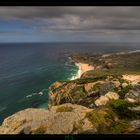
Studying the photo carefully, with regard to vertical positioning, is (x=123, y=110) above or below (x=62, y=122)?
below

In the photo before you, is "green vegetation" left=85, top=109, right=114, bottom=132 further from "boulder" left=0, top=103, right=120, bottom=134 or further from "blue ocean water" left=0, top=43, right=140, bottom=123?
"blue ocean water" left=0, top=43, right=140, bottom=123

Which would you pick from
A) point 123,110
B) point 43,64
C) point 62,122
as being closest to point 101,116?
point 123,110

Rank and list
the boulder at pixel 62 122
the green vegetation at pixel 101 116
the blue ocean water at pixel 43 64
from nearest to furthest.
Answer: the boulder at pixel 62 122
the green vegetation at pixel 101 116
the blue ocean water at pixel 43 64

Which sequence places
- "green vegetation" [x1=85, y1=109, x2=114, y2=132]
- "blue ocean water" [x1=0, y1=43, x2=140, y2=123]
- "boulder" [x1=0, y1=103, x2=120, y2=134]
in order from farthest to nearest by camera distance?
"blue ocean water" [x1=0, y1=43, x2=140, y2=123], "green vegetation" [x1=85, y1=109, x2=114, y2=132], "boulder" [x1=0, y1=103, x2=120, y2=134]

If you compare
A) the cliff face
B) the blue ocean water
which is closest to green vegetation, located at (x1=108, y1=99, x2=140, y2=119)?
the cliff face

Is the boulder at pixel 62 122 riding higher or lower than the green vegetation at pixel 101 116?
higher

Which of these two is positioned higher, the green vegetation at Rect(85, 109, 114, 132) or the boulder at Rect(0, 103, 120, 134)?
the boulder at Rect(0, 103, 120, 134)

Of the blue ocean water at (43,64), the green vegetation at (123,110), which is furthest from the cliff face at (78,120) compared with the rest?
the blue ocean water at (43,64)

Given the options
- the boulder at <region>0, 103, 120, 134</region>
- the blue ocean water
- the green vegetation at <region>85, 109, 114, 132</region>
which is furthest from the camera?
the blue ocean water

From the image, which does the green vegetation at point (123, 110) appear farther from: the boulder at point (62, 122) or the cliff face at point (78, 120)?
the boulder at point (62, 122)

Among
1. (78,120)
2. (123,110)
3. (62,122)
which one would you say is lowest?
(123,110)

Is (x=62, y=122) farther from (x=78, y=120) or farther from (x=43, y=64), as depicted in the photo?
(x=43, y=64)

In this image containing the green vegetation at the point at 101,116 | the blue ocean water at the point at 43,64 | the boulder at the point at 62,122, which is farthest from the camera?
the blue ocean water at the point at 43,64
